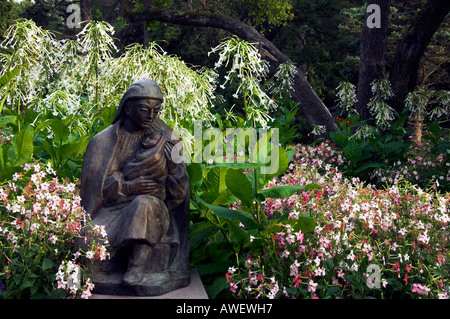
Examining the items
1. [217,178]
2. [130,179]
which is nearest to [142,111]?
[130,179]

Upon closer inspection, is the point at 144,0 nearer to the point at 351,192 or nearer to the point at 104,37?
the point at 104,37

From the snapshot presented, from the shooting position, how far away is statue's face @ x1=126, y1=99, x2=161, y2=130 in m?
3.08

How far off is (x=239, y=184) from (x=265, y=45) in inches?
265

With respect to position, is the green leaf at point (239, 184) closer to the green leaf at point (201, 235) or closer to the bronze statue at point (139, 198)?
the bronze statue at point (139, 198)

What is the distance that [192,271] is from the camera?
135 inches

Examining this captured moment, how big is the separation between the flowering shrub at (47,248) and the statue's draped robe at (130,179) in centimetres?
13

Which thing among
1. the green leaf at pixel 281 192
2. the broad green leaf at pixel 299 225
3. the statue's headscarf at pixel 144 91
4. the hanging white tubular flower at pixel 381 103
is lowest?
the broad green leaf at pixel 299 225

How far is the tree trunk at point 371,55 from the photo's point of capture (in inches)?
330

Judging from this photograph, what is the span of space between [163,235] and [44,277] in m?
0.78

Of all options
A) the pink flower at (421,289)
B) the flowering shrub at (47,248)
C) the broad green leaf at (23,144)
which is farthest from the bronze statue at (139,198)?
the pink flower at (421,289)

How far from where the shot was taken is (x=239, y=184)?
3146mm

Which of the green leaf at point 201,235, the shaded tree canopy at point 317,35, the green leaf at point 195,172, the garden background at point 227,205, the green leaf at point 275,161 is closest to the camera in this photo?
the garden background at point 227,205

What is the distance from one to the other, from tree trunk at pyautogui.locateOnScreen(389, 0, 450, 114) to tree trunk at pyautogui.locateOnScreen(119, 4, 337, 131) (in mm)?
1323

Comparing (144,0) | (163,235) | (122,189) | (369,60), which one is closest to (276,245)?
(163,235)
